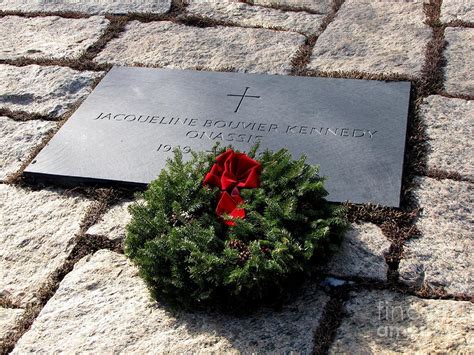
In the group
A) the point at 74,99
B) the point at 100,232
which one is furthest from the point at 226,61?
the point at 100,232

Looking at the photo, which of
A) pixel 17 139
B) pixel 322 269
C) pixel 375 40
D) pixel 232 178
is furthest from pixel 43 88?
pixel 322 269

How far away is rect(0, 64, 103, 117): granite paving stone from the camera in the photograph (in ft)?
10.6

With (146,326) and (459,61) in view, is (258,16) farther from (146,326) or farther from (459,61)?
(146,326)

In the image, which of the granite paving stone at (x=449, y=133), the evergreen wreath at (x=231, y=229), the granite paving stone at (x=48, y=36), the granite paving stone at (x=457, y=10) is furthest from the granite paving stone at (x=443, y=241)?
the granite paving stone at (x=48, y=36)

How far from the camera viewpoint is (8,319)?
6.95ft

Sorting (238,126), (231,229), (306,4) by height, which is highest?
(231,229)

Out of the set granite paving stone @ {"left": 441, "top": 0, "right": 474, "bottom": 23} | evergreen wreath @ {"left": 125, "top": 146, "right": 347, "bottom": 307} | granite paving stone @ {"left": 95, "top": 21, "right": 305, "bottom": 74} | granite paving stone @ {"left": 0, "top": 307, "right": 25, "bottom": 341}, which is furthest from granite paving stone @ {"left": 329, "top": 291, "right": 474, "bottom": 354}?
granite paving stone @ {"left": 441, "top": 0, "right": 474, "bottom": 23}

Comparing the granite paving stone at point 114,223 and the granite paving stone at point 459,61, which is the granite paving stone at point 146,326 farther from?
the granite paving stone at point 459,61

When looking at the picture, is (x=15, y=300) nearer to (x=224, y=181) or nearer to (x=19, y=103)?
(x=224, y=181)

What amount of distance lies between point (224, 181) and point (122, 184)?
0.54 metres

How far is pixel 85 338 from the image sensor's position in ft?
6.52

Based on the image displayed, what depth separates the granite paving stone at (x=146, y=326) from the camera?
1916mm

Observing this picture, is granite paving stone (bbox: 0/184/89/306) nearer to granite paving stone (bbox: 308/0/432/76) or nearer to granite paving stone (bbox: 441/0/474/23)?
granite paving stone (bbox: 308/0/432/76)

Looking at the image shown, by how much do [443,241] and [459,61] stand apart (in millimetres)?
1336
